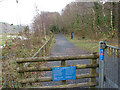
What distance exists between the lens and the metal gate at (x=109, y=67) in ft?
9.71

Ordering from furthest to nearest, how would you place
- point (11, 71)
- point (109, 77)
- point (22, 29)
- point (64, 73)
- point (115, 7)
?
point (115, 7) → point (22, 29) → point (11, 71) → point (64, 73) → point (109, 77)

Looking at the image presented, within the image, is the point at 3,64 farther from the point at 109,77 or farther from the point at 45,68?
the point at 109,77

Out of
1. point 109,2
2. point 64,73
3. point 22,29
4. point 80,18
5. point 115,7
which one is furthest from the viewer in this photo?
point 80,18

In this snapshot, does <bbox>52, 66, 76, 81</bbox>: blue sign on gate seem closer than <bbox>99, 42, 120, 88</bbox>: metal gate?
No

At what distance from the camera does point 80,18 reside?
2847 cm

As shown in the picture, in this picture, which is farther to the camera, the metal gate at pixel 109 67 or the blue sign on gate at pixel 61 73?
the blue sign on gate at pixel 61 73

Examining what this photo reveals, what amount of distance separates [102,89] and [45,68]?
1.71m

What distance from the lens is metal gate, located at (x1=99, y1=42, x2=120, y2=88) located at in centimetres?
296

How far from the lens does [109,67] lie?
3.16 m

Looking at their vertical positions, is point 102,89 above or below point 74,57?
below

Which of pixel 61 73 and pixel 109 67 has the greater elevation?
pixel 109 67

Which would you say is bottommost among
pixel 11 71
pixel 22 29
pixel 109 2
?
pixel 11 71

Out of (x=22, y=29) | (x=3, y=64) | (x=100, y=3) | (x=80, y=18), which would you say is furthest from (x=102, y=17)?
(x=3, y=64)

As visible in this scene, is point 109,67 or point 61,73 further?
point 61,73
